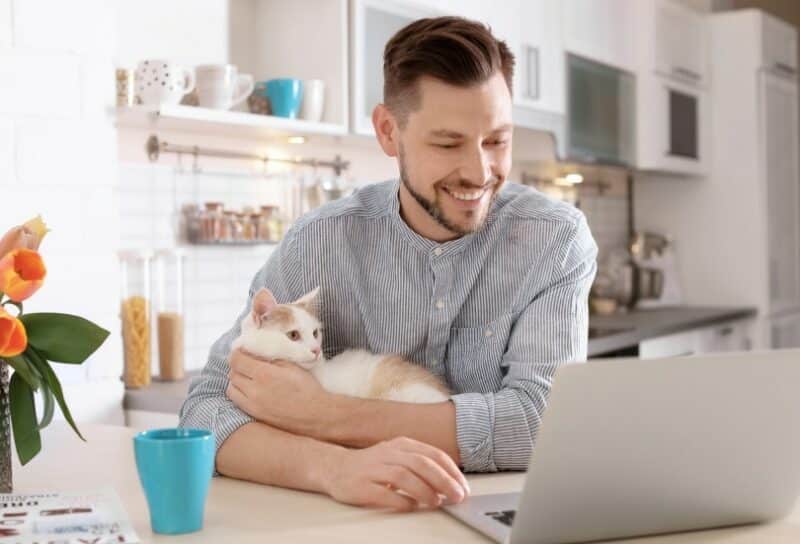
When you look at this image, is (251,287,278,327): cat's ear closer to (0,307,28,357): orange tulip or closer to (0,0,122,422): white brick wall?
(0,307,28,357): orange tulip

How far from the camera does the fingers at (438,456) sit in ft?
3.71

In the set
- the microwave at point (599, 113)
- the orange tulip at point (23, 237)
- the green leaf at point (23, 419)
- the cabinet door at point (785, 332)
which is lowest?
the cabinet door at point (785, 332)

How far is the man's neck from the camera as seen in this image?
5.43ft

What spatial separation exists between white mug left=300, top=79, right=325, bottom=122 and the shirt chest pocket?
4.14 feet

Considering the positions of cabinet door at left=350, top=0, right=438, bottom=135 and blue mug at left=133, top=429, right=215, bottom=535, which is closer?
blue mug at left=133, top=429, right=215, bottom=535

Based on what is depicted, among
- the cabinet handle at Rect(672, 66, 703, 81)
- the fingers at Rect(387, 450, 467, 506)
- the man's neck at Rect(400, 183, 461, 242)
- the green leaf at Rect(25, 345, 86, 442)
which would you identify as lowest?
the fingers at Rect(387, 450, 467, 506)

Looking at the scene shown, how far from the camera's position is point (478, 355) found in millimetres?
1632

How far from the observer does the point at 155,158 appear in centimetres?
268

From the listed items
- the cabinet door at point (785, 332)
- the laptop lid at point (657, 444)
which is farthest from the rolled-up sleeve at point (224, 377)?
the cabinet door at point (785, 332)

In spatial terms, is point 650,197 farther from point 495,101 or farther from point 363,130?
point 495,101

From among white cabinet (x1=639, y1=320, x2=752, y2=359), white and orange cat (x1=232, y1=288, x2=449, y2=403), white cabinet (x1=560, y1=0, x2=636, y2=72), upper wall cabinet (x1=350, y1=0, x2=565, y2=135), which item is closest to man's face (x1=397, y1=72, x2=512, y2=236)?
white and orange cat (x1=232, y1=288, x2=449, y2=403)

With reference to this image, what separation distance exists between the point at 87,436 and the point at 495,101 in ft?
2.61

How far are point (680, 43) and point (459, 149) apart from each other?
312 cm

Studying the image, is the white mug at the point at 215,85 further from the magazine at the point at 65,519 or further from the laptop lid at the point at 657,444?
the laptop lid at the point at 657,444
